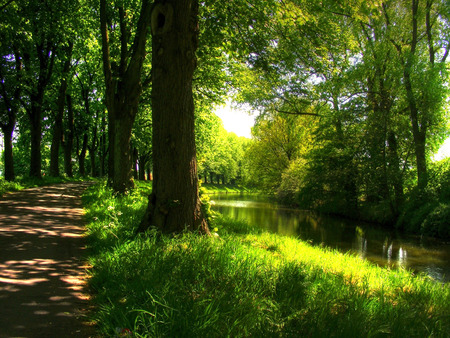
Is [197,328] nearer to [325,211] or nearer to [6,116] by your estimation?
[6,116]

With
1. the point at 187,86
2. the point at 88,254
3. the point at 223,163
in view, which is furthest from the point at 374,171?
the point at 223,163

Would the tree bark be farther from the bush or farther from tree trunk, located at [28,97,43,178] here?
the bush

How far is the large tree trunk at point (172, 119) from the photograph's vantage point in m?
5.64

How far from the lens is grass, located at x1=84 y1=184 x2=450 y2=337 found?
8.77 ft

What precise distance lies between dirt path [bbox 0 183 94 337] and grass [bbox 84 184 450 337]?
0.26m

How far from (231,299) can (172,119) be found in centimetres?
350

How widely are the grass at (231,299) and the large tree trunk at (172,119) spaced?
2.13 feet

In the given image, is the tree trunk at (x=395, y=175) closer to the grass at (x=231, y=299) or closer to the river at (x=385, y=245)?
the river at (x=385, y=245)

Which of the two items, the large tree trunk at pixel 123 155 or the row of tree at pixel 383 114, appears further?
the row of tree at pixel 383 114

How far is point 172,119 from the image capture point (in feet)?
18.7

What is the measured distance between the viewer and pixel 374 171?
1944cm

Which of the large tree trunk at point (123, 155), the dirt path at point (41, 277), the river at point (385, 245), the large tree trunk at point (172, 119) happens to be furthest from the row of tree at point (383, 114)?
the dirt path at point (41, 277)

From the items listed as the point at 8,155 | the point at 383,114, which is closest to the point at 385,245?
the point at 383,114

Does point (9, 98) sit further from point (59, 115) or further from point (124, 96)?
point (124, 96)
